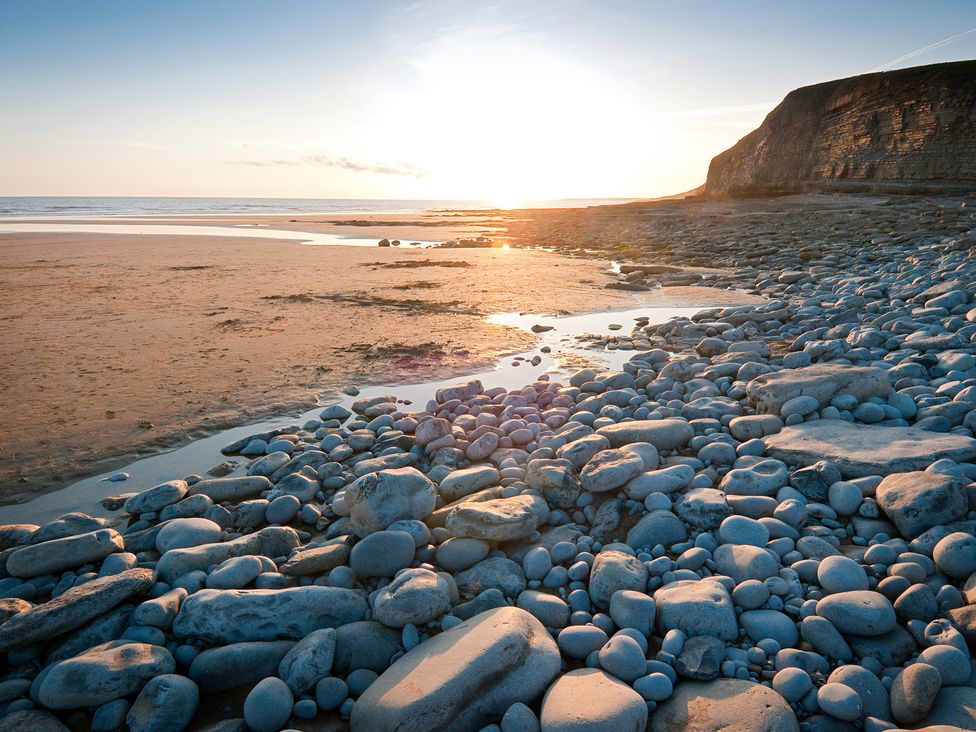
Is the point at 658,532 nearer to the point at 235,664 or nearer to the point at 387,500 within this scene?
the point at 387,500

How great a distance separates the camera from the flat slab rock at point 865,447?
2.64 metres

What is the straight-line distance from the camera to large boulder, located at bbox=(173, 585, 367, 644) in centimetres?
198

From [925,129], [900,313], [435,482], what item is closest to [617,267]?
[900,313]

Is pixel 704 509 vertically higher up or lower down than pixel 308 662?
higher up

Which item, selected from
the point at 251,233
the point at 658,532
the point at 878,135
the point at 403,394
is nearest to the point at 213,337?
the point at 403,394

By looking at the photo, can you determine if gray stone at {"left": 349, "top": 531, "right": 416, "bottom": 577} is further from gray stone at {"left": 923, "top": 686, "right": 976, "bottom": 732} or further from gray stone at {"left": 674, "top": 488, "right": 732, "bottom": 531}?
gray stone at {"left": 923, "top": 686, "right": 976, "bottom": 732}

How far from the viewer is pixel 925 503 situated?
229 centimetres

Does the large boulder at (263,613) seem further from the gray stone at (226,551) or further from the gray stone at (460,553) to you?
the gray stone at (460,553)

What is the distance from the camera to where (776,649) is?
1844 mm

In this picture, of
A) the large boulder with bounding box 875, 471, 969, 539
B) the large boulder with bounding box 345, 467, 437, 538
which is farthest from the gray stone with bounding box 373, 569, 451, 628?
the large boulder with bounding box 875, 471, 969, 539

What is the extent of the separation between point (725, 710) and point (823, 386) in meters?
2.53

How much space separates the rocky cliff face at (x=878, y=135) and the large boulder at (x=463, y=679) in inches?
1048

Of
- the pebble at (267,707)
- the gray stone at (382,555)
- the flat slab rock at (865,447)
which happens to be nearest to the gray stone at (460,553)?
the gray stone at (382,555)

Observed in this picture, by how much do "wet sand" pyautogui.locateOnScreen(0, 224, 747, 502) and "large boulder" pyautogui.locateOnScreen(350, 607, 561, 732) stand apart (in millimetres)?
2526
